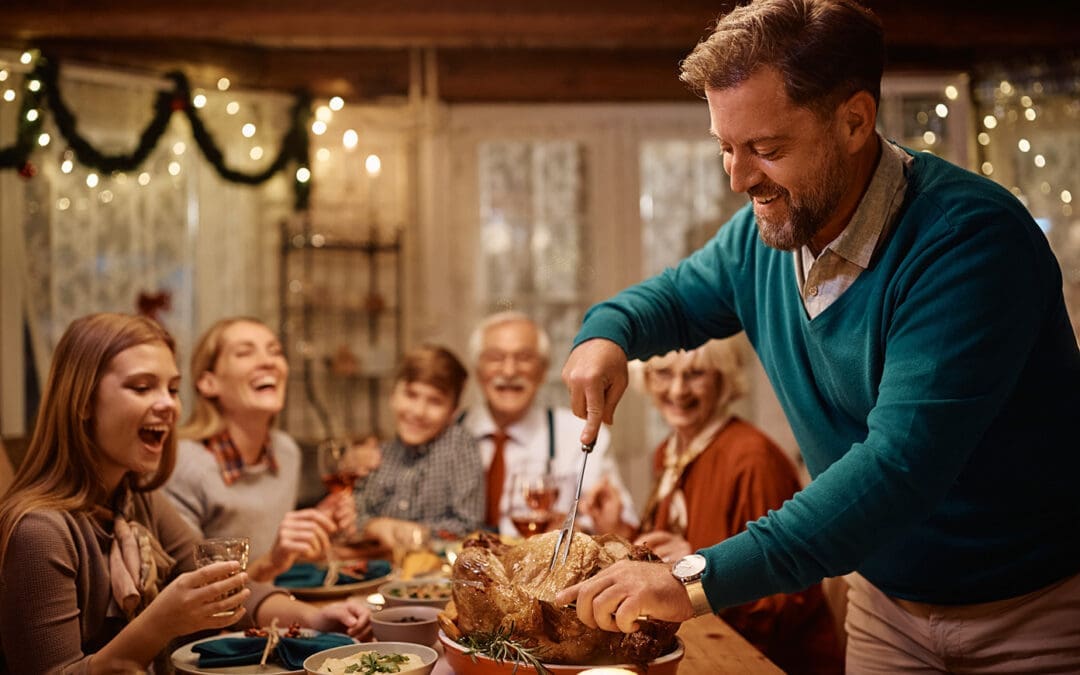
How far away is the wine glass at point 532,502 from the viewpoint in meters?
→ 2.45

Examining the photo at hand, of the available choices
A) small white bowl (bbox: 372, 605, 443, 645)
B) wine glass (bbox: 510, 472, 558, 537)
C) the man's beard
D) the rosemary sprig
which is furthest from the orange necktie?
the man's beard

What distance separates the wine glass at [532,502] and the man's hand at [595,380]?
0.85 meters

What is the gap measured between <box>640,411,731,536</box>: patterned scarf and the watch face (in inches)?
57.4

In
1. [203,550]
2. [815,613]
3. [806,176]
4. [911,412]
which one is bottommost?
[815,613]

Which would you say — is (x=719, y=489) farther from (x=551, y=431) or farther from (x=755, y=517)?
(x=551, y=431)

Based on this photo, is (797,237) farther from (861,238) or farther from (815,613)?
(815,613)

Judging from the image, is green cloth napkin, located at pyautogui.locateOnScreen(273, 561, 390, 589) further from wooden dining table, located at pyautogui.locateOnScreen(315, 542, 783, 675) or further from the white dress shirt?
the white dress shirt

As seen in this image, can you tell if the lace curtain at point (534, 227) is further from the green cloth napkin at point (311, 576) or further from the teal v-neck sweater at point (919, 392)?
the teal v-neck sweater at point (919, 392)

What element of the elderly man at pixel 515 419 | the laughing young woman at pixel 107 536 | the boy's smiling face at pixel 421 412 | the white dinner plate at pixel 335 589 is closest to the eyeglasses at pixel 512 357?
the elderly man at pixel 515 419

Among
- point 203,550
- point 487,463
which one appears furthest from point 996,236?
point 487,463

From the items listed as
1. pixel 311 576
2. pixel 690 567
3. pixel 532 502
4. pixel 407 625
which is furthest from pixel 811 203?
pixel 311 576

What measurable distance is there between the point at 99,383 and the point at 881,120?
497 cm

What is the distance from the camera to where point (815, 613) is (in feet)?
7.91

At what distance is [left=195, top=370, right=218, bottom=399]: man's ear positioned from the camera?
293 cm
